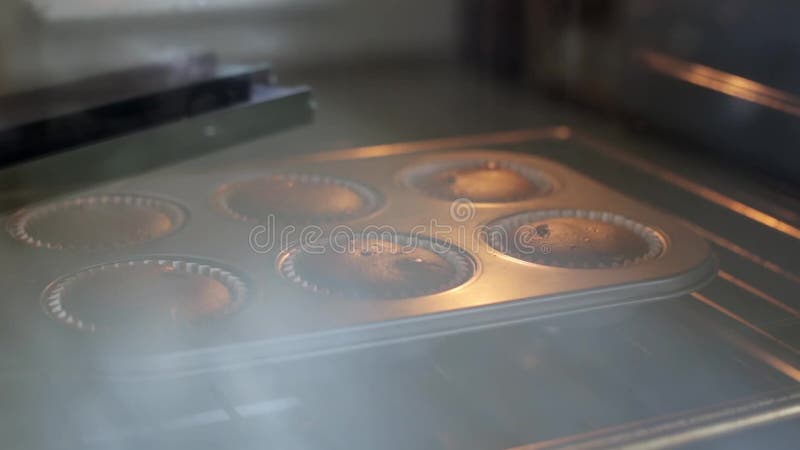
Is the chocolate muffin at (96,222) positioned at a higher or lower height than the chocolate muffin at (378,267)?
higher

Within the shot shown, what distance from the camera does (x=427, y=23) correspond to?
1478 millimetres

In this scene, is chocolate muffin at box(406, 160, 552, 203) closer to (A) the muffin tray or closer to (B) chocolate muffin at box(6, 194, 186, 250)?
(A) the muffin tray

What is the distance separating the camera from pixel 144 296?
27.2 inches

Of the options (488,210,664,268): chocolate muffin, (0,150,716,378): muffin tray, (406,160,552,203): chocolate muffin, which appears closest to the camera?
(0,150,716,378): muffin tray

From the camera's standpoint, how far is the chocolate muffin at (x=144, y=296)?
2.14 ft

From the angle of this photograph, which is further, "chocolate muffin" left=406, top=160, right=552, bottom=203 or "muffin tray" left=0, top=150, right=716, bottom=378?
"chocolate muffin" left=406, top=160, right=552, bottom=203

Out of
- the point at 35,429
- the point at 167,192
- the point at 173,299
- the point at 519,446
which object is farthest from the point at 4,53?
the point at 519,446

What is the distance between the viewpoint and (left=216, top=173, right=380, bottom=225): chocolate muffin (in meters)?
0.86

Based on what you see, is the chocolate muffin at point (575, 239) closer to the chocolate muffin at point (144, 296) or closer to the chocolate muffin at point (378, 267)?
the chocolate muffin at point (378, 267)

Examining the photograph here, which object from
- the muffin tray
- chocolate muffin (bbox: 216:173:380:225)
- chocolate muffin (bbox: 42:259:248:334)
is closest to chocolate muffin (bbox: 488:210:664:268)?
the muffin tray

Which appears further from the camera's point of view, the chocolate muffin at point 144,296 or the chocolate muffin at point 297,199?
the chocolate muffin at point 297,199

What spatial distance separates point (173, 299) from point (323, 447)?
0.20 metres

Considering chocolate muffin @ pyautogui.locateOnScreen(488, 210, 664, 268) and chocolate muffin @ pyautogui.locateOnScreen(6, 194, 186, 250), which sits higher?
chocolate muffin @ pyautogui.locateOnScreen(6, 194, 186, 250)

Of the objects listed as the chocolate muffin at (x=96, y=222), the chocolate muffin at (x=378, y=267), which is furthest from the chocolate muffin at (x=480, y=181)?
the chocolate muffin at (x=96, y=222)
